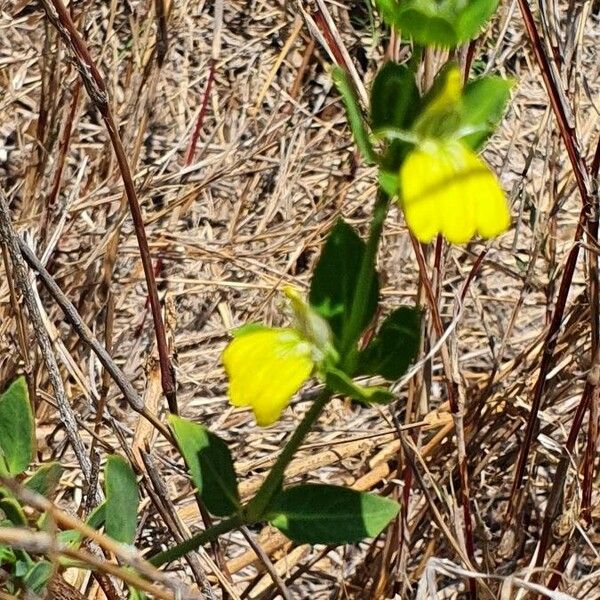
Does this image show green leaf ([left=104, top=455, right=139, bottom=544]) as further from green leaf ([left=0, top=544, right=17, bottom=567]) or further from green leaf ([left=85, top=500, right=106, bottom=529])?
green leaf ([left=0, top=544, right=17, bottom=567])

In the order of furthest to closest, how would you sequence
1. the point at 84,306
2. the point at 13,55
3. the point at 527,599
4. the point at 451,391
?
the point at 13,55 < the point at 84,306 < the point at 527,599 < the point at 451,391

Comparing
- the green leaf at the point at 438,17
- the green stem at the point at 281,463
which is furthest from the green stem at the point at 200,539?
the green leaf at the point at 438,17

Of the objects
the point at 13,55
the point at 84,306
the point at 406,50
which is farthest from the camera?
the point at 13,55

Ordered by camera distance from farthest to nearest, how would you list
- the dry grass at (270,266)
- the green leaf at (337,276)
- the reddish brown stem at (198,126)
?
the reddish brown stem at (198,126) < the dry grass at (270,266) < the green leaf at (337,276)

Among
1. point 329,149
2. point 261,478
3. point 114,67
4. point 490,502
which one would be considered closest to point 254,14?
point 329,149

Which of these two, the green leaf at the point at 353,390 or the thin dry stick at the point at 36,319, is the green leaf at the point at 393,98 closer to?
the green leaf at the point at 353,390

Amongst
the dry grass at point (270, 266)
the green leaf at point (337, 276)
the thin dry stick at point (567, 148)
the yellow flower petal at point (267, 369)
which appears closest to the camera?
the yellow flower petal at point (267, 369)

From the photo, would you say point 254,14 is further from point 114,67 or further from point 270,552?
point 270,552
